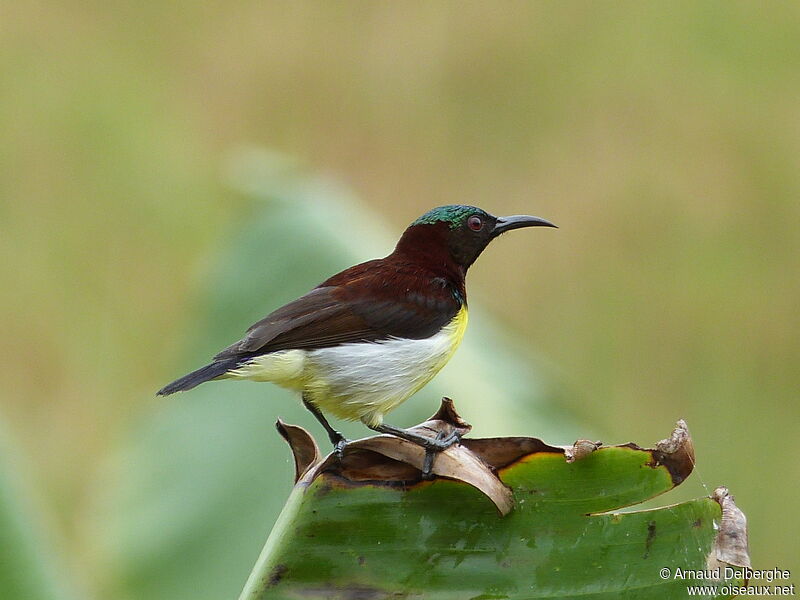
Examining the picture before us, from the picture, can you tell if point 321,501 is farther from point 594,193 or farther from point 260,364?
point 594,193

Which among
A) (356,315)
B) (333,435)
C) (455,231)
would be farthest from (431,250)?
(333,435)

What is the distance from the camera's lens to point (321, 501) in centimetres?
219

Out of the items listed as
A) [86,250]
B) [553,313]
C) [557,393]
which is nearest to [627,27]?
[553,313]

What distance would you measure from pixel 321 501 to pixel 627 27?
7.85 m

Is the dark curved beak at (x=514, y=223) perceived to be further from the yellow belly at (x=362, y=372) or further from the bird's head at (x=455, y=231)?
the yellow belly at (x=362, y=372)

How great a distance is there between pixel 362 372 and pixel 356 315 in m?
0.14

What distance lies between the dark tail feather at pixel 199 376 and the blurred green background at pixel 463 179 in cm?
208

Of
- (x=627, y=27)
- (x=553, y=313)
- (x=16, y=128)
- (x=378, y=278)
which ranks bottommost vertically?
(x=378, y=278)

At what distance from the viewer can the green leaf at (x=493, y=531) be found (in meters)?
2.18

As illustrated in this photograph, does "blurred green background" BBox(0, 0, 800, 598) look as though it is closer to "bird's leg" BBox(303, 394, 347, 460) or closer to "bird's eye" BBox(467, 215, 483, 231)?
"bird's eye" BBox(467, 215, 483, 231)

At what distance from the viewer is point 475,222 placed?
3293 mm

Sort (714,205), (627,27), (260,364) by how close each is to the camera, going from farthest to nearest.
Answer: (627,27) → (714,205) → (260,364)
